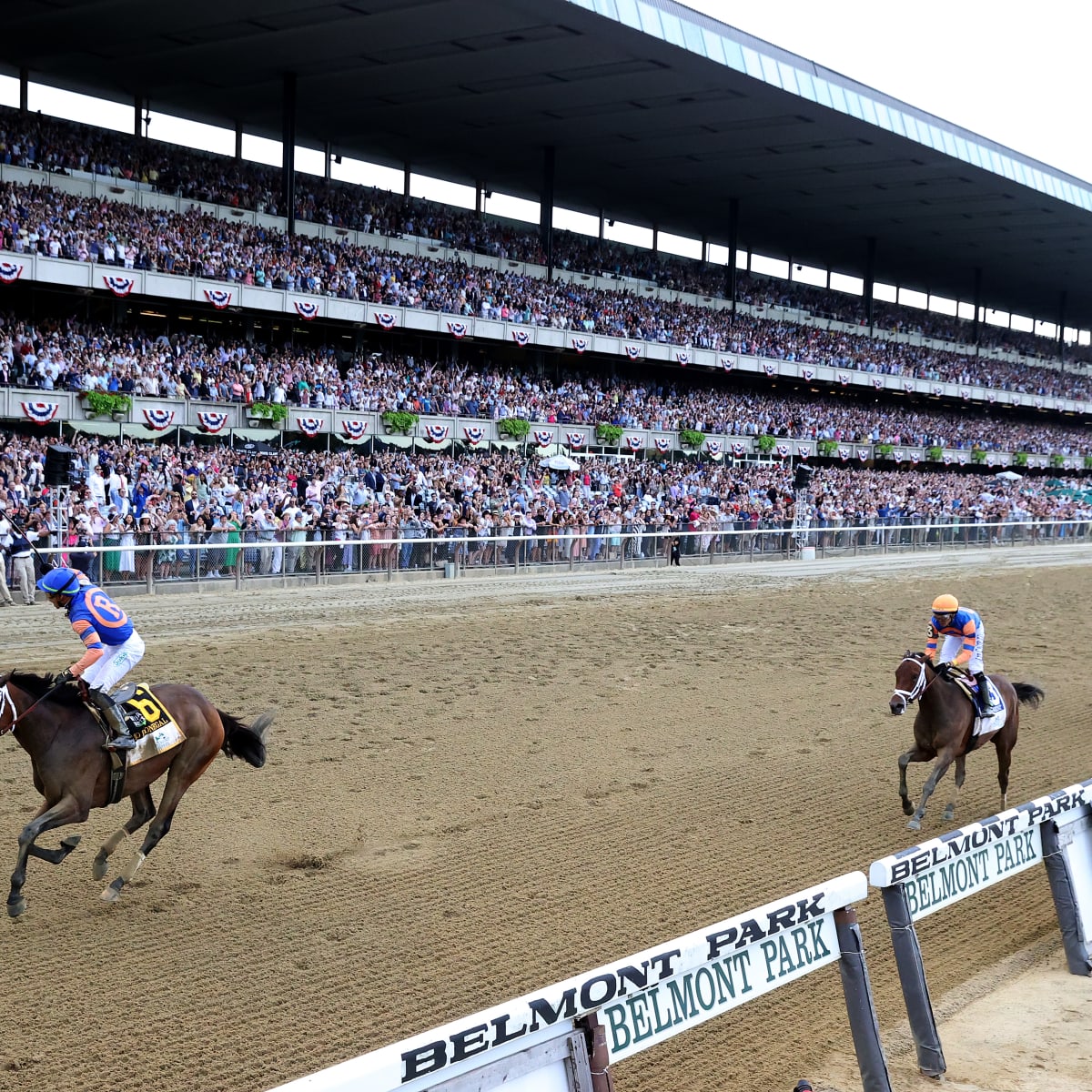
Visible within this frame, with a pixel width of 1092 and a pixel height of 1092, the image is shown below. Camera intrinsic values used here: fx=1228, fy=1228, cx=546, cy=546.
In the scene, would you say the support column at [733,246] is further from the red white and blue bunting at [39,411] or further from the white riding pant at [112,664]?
the white riding pant at [112,664]

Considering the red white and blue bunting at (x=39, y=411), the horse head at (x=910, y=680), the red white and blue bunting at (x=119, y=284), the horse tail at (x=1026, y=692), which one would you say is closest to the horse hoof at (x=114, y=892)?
the horse head at (x=910, y=680)

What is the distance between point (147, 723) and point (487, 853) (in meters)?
2.18

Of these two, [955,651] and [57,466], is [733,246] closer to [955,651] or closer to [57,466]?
[57,466]

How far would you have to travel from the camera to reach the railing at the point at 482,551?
17.1m

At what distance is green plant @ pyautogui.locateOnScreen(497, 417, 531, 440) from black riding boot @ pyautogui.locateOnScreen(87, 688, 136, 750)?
2459 cm

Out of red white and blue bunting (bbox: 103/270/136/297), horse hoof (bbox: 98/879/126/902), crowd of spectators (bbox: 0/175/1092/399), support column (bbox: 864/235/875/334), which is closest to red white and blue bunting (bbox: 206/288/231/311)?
crowd of spectators (bbox: 0/175/1092/399)

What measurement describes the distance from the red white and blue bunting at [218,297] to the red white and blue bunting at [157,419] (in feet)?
13.6

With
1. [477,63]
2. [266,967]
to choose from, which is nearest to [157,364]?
[477,63]

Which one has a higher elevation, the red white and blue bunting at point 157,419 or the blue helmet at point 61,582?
the red white and blue bunting at point 157,419

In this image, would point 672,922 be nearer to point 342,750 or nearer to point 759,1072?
point 759,1072

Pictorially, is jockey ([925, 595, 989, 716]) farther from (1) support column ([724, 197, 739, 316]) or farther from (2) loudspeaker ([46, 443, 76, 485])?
(1) support column ([724, 197, 739, 316])

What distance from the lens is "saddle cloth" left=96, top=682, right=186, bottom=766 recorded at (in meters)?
6.48

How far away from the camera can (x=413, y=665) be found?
1348 centimetres

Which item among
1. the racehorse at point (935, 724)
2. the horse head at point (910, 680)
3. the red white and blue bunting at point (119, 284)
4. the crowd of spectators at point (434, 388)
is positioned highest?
the red white and blue bunting at point (119, 284)
